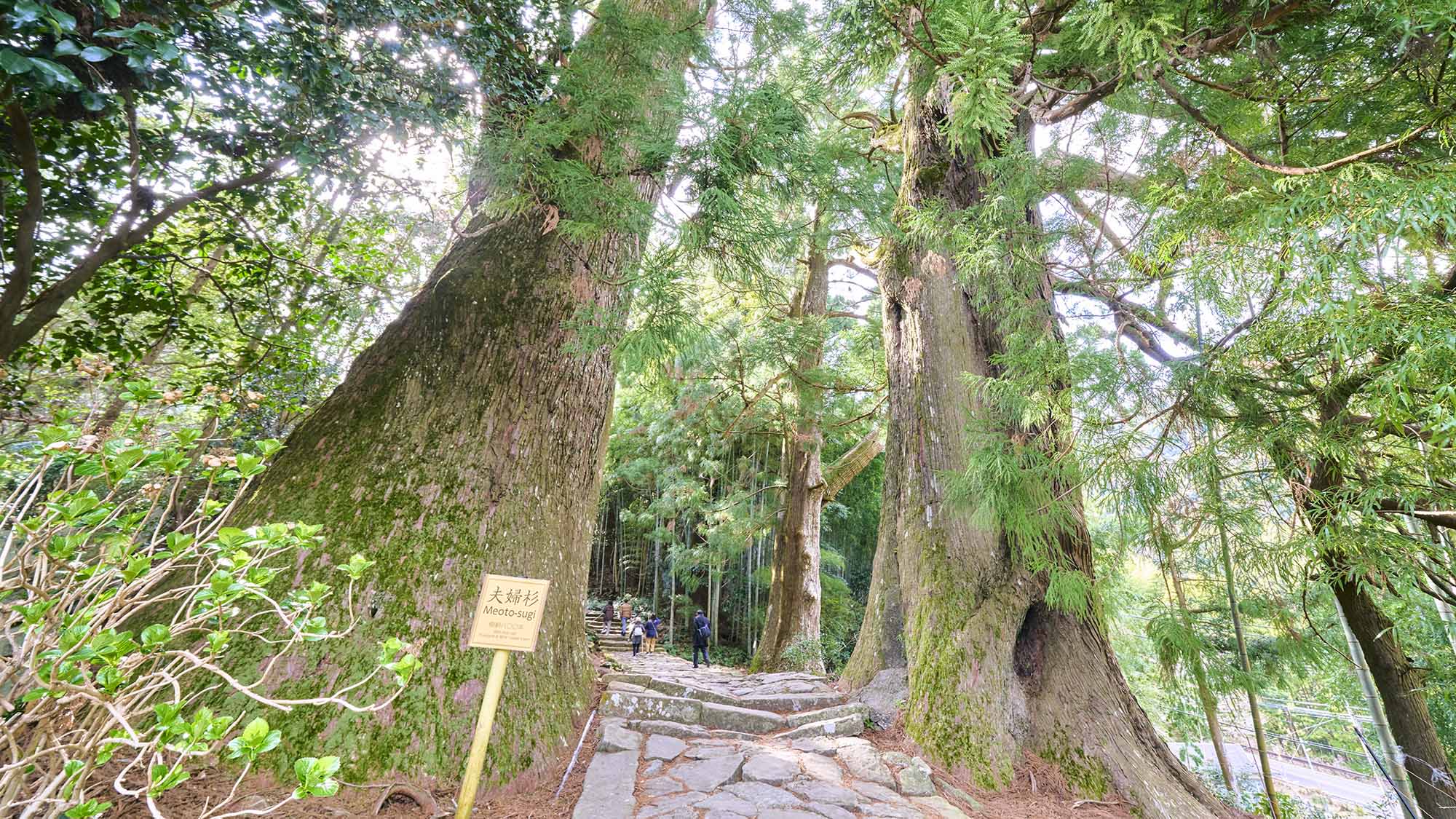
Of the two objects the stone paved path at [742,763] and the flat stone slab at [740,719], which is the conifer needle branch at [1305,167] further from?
the flat stone slab at [740,719]

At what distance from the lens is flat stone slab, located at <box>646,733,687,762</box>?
9.01ft

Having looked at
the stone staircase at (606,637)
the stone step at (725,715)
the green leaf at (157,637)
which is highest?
the green leaf at (157,637)

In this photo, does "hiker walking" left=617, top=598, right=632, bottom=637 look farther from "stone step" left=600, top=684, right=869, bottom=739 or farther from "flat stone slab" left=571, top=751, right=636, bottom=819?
"flat stone slab" left=571, top=751, right=636, bottom=819

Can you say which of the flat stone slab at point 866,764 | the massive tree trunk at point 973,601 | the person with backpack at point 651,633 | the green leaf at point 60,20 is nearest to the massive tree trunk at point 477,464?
the flat stone slab at point 866,764

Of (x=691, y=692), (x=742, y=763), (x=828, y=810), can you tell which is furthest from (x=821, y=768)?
(x=691, y=692)

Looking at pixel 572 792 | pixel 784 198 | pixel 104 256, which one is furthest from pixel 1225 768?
pixel 104 256

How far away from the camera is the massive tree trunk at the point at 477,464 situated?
2268 mm

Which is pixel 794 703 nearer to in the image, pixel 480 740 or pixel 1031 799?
pixel 1031 799

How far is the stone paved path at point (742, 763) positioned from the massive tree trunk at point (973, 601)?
0.43m

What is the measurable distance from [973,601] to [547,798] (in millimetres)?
2397

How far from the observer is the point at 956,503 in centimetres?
323

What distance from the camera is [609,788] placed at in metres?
2.31

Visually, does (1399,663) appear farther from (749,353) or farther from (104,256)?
(104,256)

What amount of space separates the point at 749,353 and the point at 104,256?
389cm
